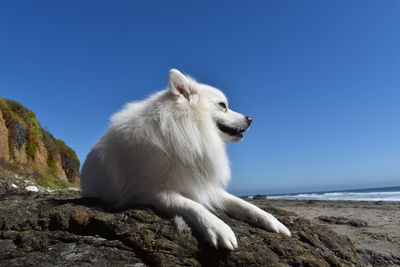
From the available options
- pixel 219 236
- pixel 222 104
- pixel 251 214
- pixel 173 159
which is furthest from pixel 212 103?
pixel 219 236

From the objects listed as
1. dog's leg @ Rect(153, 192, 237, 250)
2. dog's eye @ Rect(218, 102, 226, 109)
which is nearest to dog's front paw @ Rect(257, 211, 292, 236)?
dog's leg @ Rect(153, 192, 237, 250)

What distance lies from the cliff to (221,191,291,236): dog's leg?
10.2 metres

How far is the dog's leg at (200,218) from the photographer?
2.24 metres

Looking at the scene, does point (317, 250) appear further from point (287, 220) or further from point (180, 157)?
point (180, 157)

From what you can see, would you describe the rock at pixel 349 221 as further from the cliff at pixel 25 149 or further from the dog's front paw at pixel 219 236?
the cliff at pixel 25 149

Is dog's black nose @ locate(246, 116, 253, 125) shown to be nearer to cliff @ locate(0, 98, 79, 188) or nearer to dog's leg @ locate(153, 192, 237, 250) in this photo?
dog's leg @ locate(153, 192, 237, 250)

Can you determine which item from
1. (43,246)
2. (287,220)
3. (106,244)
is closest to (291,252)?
(287,220)

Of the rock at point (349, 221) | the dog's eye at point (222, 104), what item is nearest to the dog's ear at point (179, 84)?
the dog's eye at point (222, 104)

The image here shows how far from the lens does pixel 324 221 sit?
9.13 m

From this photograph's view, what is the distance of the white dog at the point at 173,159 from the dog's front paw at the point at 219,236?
2 centimetres

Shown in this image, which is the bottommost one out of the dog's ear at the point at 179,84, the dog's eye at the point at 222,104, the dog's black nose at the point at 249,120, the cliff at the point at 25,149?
the dog's black nose at the point at 249,120

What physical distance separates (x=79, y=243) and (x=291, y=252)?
1.86m

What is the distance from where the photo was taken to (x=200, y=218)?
7.54 feet

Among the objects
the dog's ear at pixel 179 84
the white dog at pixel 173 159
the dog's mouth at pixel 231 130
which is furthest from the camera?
the dog's mouth at pixel 231 130
